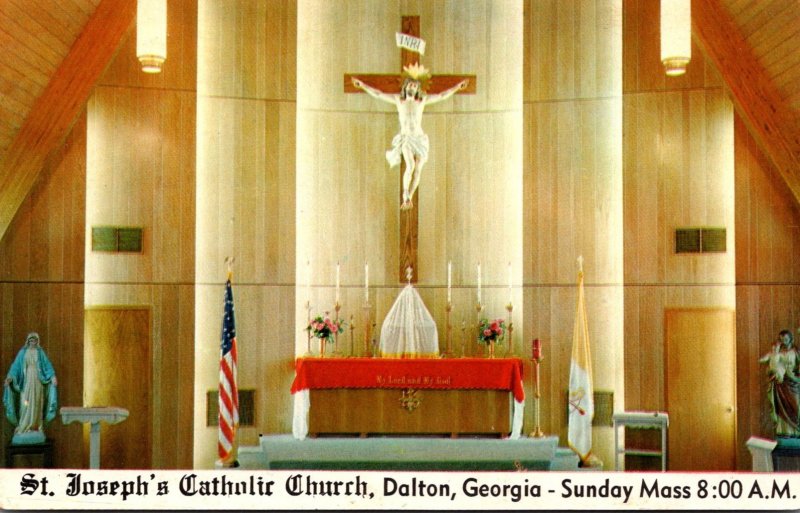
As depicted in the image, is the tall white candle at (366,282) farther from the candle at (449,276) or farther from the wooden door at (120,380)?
the wooden door at (120,380)

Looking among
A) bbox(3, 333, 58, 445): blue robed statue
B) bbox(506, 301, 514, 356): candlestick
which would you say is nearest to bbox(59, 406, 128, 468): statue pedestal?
bbox(3, 333, 58, 445): blue robed statue

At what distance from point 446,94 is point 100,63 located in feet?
11.1

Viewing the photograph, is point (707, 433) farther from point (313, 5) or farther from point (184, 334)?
point (313, 5)

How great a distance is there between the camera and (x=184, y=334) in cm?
963

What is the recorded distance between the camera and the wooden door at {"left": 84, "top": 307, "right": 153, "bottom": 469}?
941 centimetres

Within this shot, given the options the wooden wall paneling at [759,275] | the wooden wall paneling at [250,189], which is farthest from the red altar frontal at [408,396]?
the wooden wall paneling at [759,275]

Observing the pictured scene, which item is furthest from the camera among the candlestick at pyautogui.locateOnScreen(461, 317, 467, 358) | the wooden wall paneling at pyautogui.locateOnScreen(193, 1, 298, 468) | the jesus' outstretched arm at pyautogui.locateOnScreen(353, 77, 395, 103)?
the candlestick at pyautogui.locateOnScreen(461, 317, 467, 358)

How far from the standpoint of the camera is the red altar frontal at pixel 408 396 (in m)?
9.37

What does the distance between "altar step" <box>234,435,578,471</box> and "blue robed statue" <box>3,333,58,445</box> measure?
207 cm

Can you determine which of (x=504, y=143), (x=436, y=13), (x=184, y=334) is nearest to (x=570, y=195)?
(x=504, y=143)

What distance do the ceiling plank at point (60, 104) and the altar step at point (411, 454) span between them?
3.31 meters

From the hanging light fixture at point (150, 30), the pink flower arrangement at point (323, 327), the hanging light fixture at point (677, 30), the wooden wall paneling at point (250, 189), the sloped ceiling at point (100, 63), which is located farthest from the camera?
the wooden wall paneling at point (250, 189)
